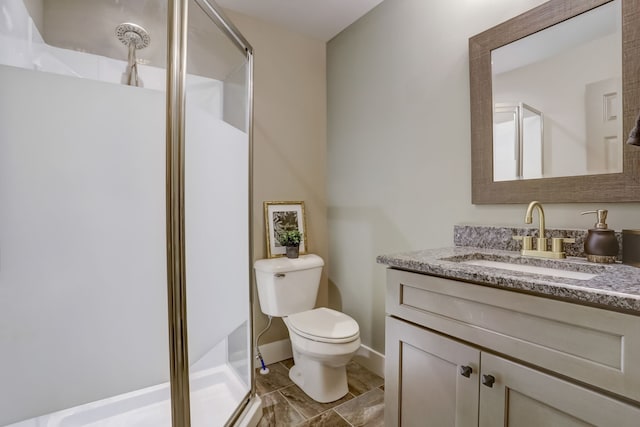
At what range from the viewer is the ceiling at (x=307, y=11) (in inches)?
77.3

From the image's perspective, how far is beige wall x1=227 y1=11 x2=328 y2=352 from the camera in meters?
2.14

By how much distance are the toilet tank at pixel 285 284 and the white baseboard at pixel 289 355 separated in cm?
34

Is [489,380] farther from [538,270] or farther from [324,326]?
[324,326]

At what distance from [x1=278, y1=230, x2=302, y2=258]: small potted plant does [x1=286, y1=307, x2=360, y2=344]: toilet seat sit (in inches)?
15.5

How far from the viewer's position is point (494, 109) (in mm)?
1420

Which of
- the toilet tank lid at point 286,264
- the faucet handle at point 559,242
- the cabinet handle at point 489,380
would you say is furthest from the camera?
the toilet tank lid at point 286,264

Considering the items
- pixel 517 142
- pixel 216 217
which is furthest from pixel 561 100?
pixel 216 217

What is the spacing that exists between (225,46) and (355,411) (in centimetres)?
198

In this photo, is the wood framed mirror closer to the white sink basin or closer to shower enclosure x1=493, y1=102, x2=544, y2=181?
shower enclosure x1=493, y1=102, x2=544, y2=181

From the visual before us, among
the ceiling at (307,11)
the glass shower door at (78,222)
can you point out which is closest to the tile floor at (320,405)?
the glass shower door at (78,222)

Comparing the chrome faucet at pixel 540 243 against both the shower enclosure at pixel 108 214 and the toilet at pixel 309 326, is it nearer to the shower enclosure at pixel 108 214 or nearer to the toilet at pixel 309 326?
the toilet at pixel 309 326

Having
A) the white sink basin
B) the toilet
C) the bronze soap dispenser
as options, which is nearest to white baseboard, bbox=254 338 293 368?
the toilet

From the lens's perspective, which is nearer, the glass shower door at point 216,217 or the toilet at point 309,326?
the glass shower door at point 216,217

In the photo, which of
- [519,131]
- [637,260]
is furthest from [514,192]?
[637,260]
